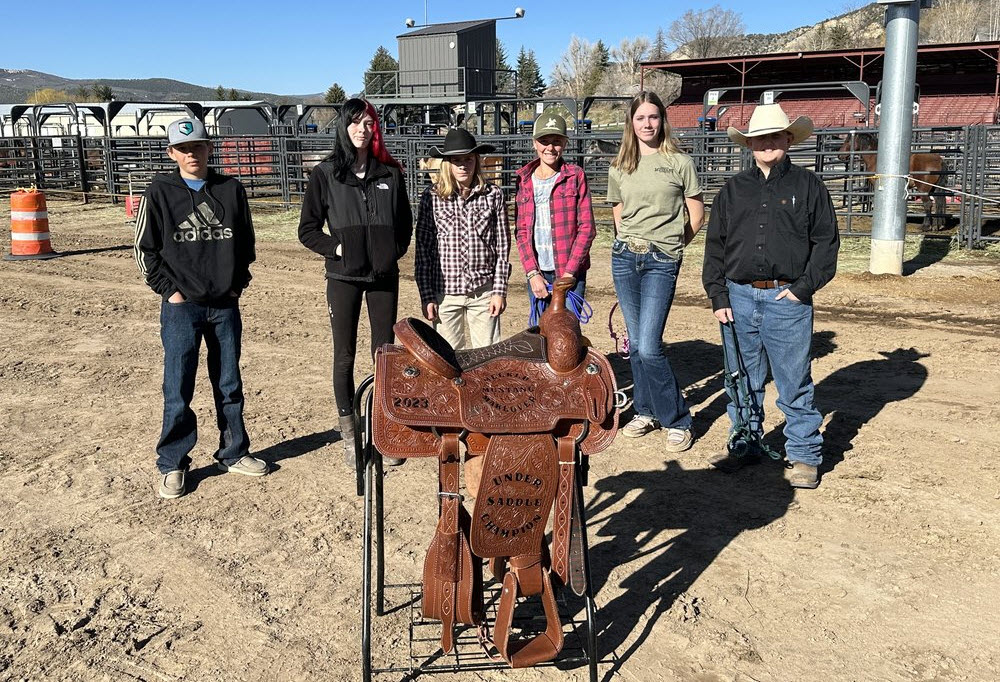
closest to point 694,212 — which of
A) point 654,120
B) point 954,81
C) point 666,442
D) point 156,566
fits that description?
point 654,120

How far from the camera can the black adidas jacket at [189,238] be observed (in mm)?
4070

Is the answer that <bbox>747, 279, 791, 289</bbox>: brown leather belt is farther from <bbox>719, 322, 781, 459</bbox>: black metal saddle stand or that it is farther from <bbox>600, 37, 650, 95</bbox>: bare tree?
<bbox>600, 37, 650, 95</bbox>: bare tree

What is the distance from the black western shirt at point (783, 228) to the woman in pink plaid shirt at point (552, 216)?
0.79 metres

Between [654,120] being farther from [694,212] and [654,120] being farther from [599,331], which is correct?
[599,331]

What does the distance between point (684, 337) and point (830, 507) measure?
344 centimetres

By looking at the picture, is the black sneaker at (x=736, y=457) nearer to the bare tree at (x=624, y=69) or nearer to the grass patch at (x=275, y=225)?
the grass patch at (x=275, y=225)

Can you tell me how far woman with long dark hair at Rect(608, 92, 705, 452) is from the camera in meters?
4.59

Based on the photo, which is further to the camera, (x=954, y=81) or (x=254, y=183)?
(x=954, y=81)

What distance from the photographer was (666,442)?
16.0ft

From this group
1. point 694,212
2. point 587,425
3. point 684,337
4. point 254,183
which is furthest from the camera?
point 254,183

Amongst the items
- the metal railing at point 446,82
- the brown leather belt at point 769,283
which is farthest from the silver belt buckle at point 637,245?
the metal railing at point 446,82

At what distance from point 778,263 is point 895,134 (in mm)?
6224

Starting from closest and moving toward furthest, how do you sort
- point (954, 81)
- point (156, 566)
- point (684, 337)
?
point (156, 566), point (684, 337), point (954, 81)

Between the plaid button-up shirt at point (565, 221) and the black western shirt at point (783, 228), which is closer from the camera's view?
the black western shirt at point (783, 228)
